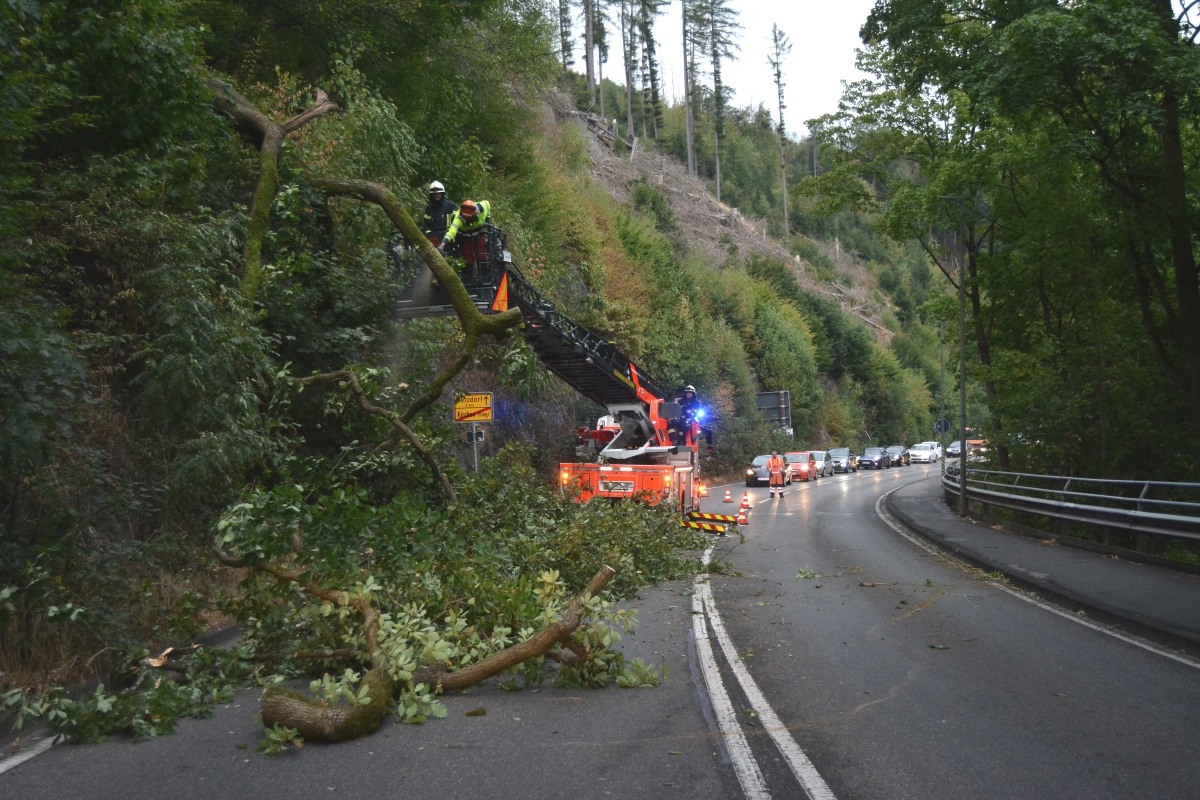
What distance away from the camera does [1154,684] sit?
7.82 m

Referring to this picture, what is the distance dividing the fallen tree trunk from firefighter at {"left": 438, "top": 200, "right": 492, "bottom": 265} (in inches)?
316

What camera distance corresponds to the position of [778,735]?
6.44m

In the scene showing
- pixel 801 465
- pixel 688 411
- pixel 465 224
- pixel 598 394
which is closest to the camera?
pixel 465 224

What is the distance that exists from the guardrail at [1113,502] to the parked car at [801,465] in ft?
65.7

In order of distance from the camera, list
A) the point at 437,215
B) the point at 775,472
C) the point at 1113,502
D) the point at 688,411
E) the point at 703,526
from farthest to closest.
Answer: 1. the point at 775,472
2. the point at 688,411
3. the point at 1113,502
4. the point at 703,526
5. the point at 437,215

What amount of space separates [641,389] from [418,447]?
380 inches

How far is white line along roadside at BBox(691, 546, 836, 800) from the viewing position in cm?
544

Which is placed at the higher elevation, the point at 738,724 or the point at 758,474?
the point at 738,724

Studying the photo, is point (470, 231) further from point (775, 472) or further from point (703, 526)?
point (775, 472)

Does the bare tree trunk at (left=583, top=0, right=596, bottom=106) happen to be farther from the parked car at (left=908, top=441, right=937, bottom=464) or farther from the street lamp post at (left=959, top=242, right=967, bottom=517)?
the street lamp post at (left=959, top=242, right=967, bottom=517)

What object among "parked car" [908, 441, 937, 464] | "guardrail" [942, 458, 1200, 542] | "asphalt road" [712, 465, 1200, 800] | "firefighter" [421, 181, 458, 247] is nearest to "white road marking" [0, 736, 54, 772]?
"asphalt road" [712, 465, 1200, 800]

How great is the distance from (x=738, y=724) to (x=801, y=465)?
44669 millimetres

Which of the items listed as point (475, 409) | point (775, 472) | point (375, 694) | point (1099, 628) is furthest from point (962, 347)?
point (375, 694)

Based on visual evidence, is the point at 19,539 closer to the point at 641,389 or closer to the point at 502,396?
the point at 641,389
